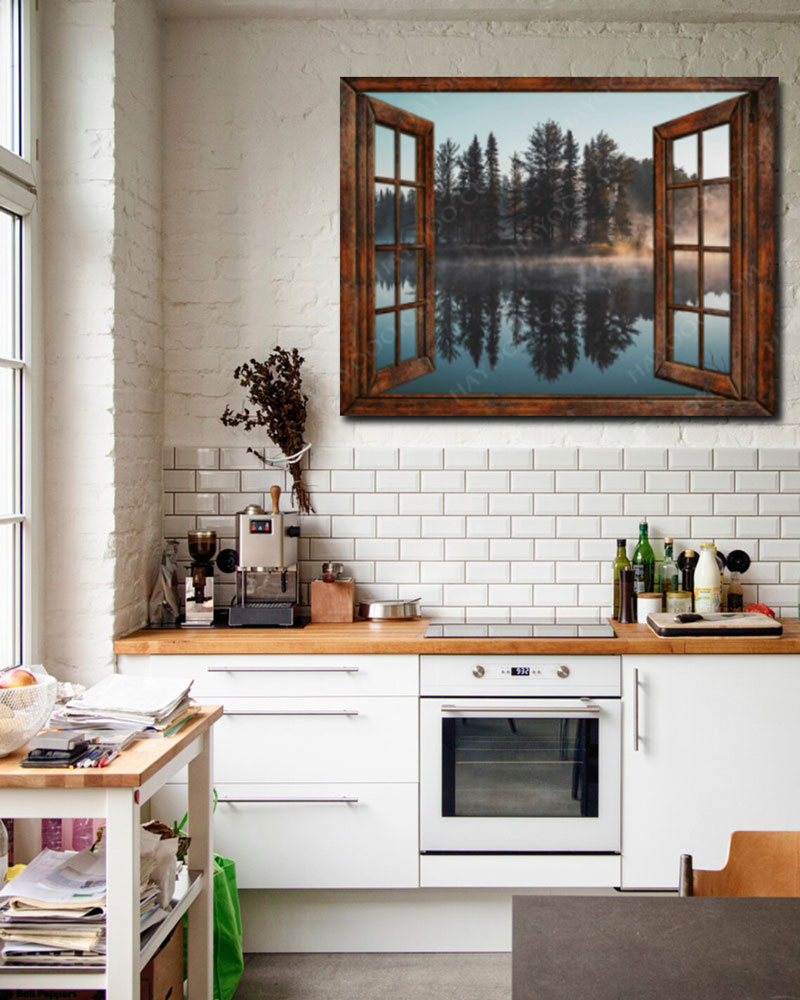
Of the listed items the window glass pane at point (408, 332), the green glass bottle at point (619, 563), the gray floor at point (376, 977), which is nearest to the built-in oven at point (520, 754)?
the gray floor at point (376, 977)

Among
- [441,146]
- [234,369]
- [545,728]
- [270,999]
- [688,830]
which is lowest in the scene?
[270,999]

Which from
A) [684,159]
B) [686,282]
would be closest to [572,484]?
[686,282]

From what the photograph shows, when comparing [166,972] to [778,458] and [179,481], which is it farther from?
[778,458]

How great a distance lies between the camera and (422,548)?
390cm

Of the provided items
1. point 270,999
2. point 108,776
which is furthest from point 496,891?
point 108,776

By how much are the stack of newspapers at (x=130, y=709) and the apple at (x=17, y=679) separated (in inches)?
5.6

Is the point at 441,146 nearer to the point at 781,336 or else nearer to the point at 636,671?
the point at 781,336

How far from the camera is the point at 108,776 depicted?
2.03 meters

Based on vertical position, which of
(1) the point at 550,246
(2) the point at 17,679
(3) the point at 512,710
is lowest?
(3) the point at 512,710

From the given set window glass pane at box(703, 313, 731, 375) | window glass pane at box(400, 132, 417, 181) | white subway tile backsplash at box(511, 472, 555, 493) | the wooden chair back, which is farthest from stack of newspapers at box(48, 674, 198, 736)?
window glass pane at box(703, 313, 731, 375)

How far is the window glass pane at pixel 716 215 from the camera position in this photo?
12.7 feet

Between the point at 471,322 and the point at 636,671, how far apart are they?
146 centimetres

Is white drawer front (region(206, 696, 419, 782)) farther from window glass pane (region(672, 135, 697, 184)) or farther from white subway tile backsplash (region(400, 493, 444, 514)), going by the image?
window glass pane (region(672, 135, 697, 184))

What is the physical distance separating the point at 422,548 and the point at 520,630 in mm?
613
